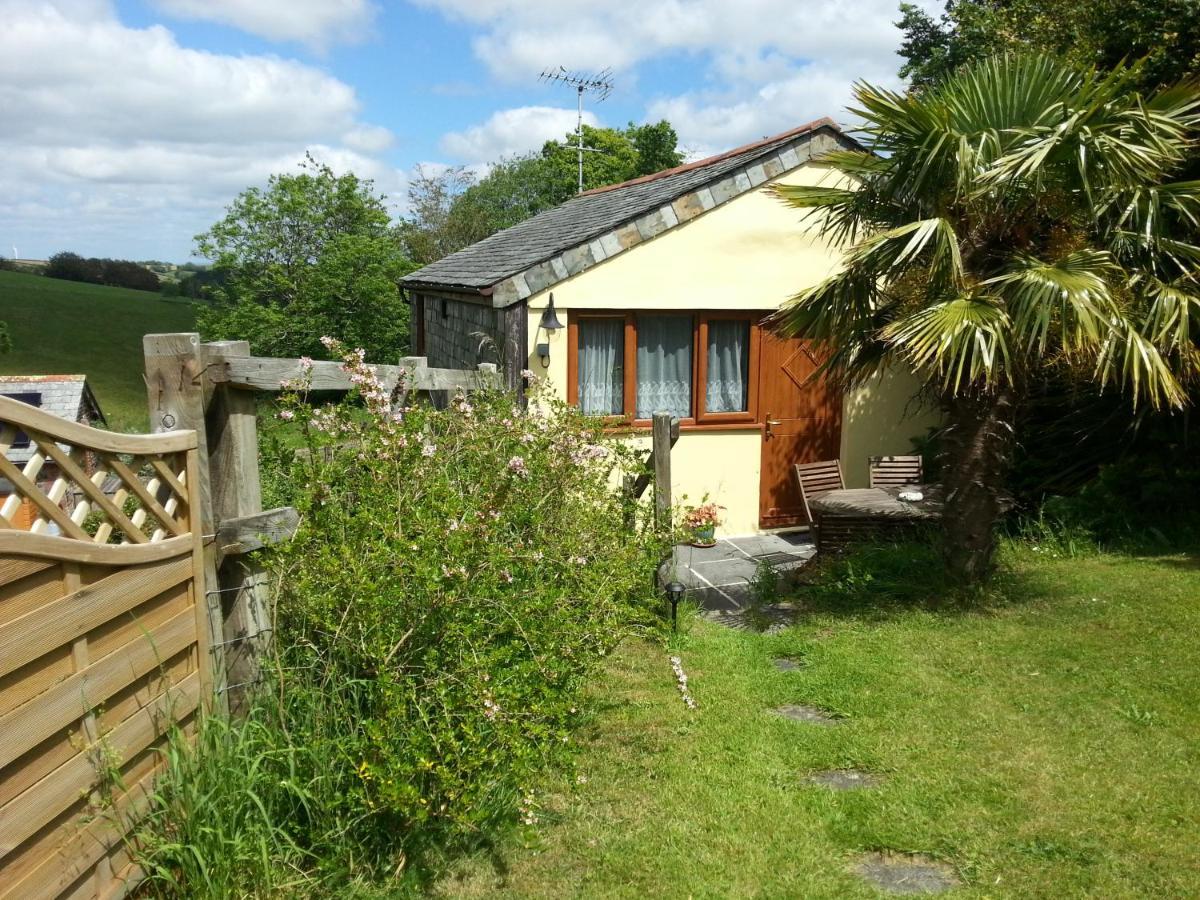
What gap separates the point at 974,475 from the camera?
7625 mm

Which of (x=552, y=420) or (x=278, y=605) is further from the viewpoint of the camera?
(x=552, y=420)

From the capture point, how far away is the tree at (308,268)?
19.1m

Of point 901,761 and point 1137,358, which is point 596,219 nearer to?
point 1137,358

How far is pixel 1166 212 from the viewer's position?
7453 millimetres

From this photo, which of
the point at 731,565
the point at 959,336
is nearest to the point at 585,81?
the point at 731,565

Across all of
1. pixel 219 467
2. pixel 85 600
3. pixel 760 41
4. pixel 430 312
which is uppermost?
pixel 760 41

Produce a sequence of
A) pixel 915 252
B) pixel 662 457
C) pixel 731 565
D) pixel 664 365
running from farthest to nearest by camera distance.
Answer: pixel 664 365, pixel 731 565, pixel 662 457, pixel 915 252

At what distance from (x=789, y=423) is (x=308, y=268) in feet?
41.0

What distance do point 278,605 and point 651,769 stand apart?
81.9 inches

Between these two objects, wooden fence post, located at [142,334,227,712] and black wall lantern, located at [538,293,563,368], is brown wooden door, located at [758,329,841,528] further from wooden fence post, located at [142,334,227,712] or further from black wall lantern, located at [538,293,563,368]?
wooden fence post, located at [142,334,227,712]

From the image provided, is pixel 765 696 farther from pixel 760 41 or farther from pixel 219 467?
pixel 760 41

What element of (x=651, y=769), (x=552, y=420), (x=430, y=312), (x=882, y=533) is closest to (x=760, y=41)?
(x=430, y=312)

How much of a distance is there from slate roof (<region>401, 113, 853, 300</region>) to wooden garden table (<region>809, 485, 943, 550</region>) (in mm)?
3353

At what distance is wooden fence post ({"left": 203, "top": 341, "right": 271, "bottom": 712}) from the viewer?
4.17m
